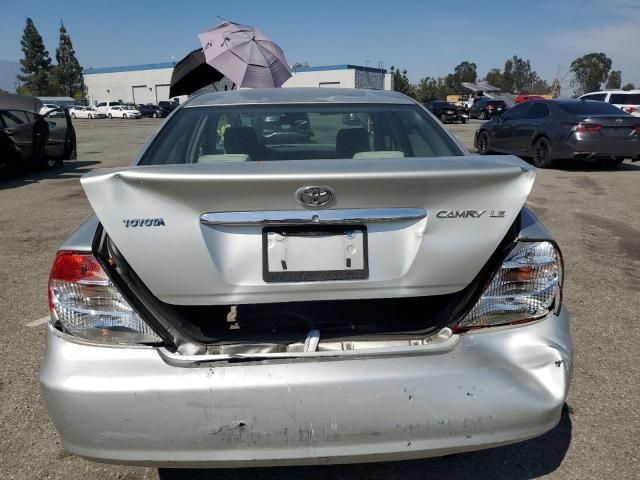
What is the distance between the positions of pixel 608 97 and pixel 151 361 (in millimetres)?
23892

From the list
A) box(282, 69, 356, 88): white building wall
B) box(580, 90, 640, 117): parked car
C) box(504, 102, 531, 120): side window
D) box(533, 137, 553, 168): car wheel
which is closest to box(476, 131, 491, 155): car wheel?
box(504, 102, 531, 120): side window

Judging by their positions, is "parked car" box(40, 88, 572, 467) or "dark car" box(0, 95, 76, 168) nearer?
"parked car" box(40, 88, 572, 467)

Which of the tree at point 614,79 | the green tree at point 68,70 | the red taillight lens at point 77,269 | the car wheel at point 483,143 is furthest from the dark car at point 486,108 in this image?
the green tree at point 68,70

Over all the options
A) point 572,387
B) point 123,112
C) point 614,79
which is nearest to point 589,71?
point 614,79

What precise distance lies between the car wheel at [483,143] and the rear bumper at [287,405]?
13.0m

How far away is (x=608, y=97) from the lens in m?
21.7

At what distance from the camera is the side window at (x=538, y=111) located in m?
12.1

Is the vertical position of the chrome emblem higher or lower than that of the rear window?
lower

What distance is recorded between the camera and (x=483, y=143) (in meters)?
14.4

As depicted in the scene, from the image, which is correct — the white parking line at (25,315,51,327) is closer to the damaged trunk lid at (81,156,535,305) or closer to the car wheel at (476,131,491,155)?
the damaged trunk lid at (81,156,535,305)

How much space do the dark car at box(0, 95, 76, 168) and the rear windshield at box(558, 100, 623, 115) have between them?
10.8 m

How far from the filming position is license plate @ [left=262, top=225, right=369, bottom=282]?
1817 mm

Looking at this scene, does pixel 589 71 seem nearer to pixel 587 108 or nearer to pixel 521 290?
pixel 587 108

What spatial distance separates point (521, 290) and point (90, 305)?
1.47 metres
